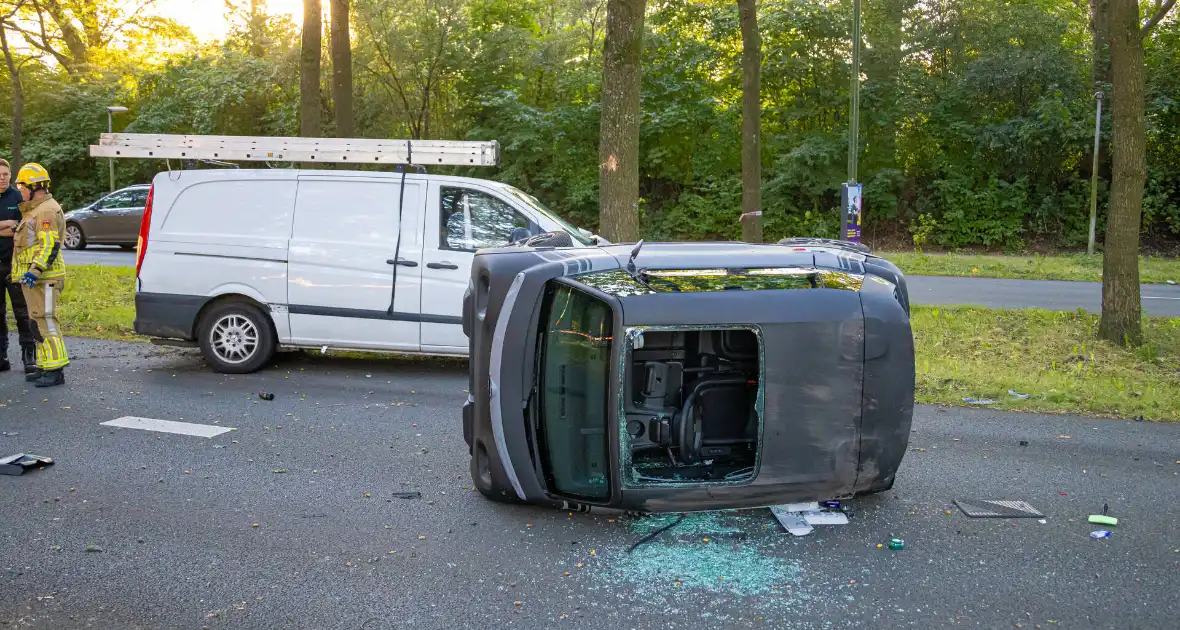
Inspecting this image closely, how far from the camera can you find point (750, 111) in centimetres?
1761

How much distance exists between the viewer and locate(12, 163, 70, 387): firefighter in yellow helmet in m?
7.82

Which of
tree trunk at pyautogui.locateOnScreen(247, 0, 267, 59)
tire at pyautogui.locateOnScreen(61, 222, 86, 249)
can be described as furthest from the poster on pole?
tree trunk at pyautogui.locateOnScreen(247, 0, 267, 59)

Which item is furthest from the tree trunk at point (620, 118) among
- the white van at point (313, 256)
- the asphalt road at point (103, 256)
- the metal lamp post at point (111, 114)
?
the metal lamp post at point (111, 114)

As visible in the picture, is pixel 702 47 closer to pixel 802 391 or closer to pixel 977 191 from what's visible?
pixel 977 191

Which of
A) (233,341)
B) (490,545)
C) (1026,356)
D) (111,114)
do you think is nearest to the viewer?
(490,545)

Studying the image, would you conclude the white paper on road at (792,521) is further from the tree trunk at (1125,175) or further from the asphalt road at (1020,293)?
the asphalt road at (1020,293)

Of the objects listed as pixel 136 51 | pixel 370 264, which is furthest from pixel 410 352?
pixel 136 51

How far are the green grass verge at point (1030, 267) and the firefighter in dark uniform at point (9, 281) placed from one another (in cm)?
1605

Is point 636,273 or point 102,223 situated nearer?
point 636,273

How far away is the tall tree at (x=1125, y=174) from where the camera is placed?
9844 mm

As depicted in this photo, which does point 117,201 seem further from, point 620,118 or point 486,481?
point 486,481

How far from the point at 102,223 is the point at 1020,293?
20326 millimetres

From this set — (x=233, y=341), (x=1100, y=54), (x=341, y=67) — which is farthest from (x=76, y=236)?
(x=1100, y=54)

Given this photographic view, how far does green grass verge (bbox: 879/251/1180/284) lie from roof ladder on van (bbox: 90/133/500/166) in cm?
1305
